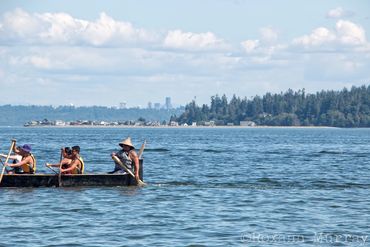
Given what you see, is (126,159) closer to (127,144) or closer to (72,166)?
(127,144)

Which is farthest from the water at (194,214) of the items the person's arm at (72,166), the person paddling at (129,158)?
the person paddling at (129,158)

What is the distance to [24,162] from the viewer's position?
35406mm

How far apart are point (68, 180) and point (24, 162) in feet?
5.69

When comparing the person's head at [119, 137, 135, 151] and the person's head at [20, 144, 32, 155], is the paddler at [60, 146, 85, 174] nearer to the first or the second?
the person's head at [20, 144, 32, 155]

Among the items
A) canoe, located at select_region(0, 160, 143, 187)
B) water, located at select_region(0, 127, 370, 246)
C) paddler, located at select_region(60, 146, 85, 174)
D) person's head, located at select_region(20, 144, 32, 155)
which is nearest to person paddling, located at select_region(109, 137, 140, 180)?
canoe, located at select_region(0, 160, 143, 187)

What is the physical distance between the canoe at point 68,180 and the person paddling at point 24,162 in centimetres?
50

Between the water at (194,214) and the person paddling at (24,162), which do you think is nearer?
the water at (194,214)

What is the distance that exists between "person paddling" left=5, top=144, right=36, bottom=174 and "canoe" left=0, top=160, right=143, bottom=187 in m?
0.50

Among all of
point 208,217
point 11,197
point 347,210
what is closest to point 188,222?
point 208,217

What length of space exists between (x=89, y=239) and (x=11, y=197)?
9.23m

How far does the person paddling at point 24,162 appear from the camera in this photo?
3529 centimetres

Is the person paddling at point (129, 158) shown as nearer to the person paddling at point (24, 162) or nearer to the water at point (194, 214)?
the water at point (194, 214)

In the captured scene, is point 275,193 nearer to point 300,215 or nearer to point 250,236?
point 300,215

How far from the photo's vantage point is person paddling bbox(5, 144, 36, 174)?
35.3m
